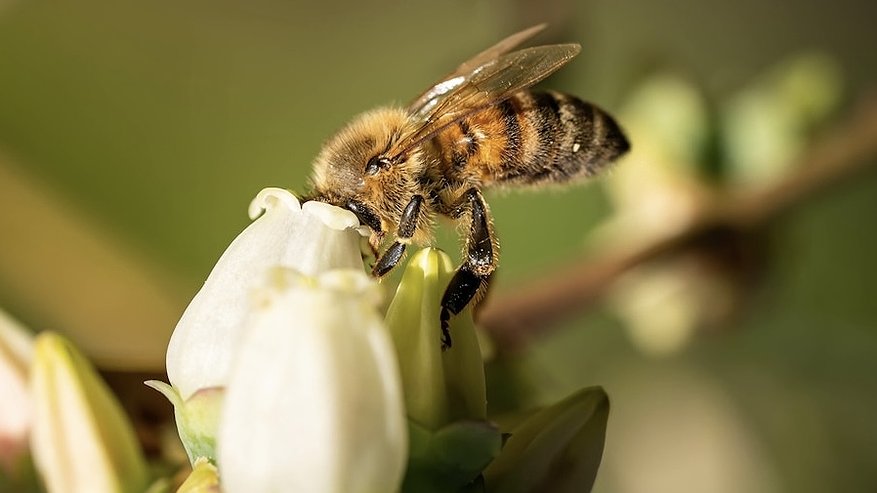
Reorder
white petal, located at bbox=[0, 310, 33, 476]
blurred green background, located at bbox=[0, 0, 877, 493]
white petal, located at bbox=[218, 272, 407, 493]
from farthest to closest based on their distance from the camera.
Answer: blurred green background, located at bbox=[0, 0, 877, 493] < white petal, located at bbox=[0, 310, 33, 476] < white petal, located at bbox=[218, 272, 407, 493]

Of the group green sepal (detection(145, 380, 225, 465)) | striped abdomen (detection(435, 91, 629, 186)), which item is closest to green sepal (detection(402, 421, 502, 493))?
green sepal (detection(145, 380, 225, 465))

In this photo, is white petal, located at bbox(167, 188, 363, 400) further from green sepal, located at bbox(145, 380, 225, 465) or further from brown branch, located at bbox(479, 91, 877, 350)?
brown branch, located at bbox(479, 91, 877, 350)

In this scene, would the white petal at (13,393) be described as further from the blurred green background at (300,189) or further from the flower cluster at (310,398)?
the blurred green background at (300,189)

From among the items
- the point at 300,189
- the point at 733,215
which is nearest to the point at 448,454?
the point at 733,215

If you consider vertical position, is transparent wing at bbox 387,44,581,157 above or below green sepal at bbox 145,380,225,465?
above

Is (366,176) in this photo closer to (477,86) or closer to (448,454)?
(477,86)

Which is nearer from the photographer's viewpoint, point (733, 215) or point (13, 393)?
point (13, 393)

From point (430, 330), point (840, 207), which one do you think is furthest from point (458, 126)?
point (840, 207)

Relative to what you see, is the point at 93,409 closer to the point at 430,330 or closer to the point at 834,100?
the point at 430,330
